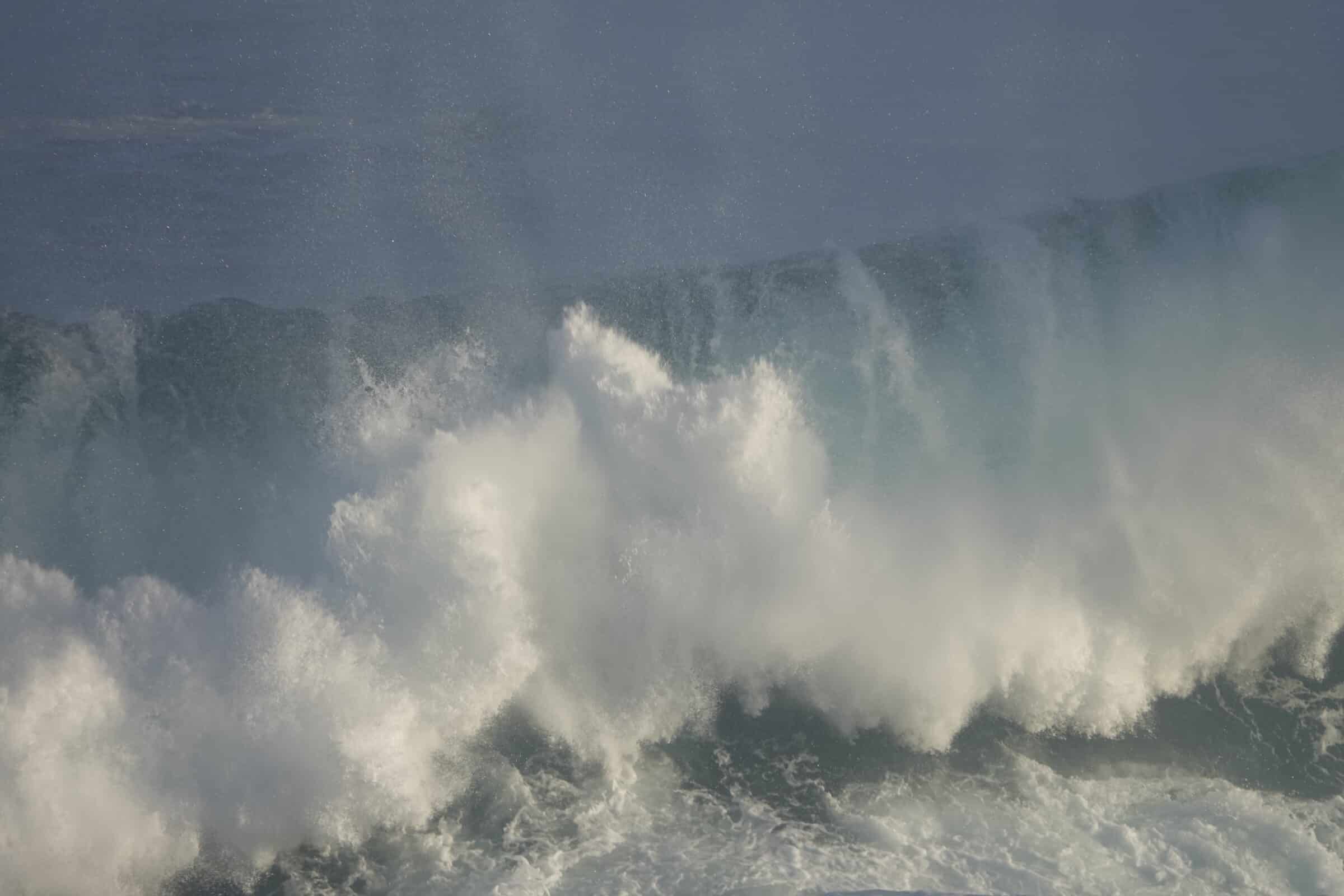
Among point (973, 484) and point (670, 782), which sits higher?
point (973, 484)

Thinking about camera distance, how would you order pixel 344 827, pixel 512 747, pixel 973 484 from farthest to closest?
pixel 973 484
pixel 512 747
pixel 344 827

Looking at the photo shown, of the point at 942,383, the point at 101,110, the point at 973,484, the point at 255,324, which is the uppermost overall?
the point at 101,110

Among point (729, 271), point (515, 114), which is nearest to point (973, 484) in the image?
point (729, 271)

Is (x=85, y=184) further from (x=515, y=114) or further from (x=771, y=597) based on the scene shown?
(x=771, y=597)

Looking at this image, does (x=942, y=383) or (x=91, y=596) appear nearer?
(x=91, y=596)

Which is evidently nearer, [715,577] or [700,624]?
[700,624]

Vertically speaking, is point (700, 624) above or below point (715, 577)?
below

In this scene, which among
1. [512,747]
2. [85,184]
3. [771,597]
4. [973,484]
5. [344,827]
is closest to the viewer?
[344,827]
